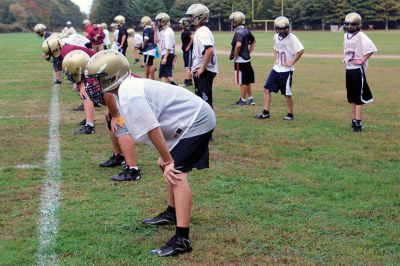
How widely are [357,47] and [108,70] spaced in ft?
20.0

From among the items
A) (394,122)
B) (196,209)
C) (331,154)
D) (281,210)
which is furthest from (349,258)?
(394,122)

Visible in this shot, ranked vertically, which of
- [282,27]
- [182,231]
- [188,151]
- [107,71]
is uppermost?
[282,27]

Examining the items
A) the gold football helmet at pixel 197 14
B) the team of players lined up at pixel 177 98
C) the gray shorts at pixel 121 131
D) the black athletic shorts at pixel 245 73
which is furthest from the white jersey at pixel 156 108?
the black athletic shorts at pixel 245 73

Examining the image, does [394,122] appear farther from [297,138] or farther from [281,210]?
[281,210]

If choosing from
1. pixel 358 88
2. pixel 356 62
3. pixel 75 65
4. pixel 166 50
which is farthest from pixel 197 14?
pixel 166 50

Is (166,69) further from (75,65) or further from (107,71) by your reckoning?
(107,71)

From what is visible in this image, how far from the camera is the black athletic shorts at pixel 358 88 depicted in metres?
9.23

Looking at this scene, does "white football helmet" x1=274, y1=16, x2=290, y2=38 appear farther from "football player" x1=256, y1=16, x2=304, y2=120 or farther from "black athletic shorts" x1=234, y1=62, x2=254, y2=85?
"black athletic shorts" x1=234, y1=62, x2=254, y2=85

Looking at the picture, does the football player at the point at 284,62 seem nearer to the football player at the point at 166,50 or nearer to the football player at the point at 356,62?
the football player at the point at 356,62

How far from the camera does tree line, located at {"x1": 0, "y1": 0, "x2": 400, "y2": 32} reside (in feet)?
235

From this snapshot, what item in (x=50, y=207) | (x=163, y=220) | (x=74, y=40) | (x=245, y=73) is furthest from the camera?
(x=245, y=73)

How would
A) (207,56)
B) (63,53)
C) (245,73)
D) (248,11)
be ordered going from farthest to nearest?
1. (248,11)
2. (245,73)
3. (63,53)
4. (207,56)

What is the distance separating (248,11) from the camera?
67.0 meters

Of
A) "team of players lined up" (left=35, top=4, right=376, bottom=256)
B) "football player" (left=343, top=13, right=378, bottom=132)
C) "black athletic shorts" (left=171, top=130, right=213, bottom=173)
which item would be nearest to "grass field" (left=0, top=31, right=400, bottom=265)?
"team of players lined up" (left=35, top=4, right=376, bottom=256)
